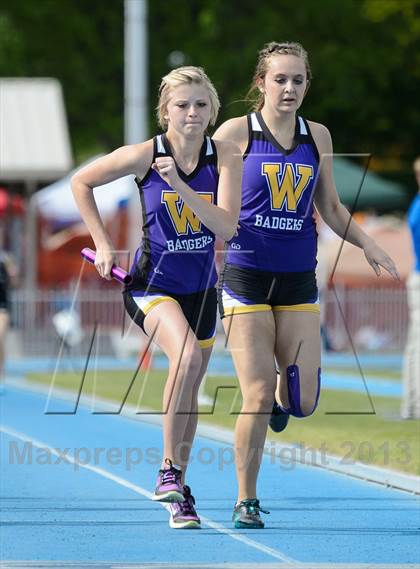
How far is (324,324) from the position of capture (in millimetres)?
28922

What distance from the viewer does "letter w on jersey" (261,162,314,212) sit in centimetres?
787

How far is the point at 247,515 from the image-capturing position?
26.2 ft

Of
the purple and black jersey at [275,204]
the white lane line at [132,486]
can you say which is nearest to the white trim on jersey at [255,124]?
the purple and black jersey at [275,204]

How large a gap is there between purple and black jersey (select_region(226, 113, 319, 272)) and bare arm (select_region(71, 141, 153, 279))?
57 centimetres

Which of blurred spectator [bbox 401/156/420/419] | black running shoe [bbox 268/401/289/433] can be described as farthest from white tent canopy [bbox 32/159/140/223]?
black running shoe [bbox 268/401/289/433]

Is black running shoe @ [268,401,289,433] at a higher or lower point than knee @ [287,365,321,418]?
lower

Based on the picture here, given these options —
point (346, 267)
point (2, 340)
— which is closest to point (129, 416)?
point (2, 340)

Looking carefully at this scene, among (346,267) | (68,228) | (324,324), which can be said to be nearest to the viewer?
(324,324)

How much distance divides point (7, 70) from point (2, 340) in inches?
1097

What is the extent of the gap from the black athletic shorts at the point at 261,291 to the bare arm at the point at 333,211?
37cm

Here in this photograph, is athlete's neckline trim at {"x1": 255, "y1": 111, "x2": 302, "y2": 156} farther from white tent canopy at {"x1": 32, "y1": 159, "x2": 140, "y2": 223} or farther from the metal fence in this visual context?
white tent canopy at {"x1": 32, "y1": 159, "x2": 140, "y2": 223}

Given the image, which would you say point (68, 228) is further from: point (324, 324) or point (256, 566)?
point (256, 566)

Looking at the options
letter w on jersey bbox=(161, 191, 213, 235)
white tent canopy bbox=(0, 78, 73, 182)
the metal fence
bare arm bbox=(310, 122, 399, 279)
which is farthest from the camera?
white tent canopy bbox=(0, 78, 73, 182)

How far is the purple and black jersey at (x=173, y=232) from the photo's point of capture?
7711 millimetres
